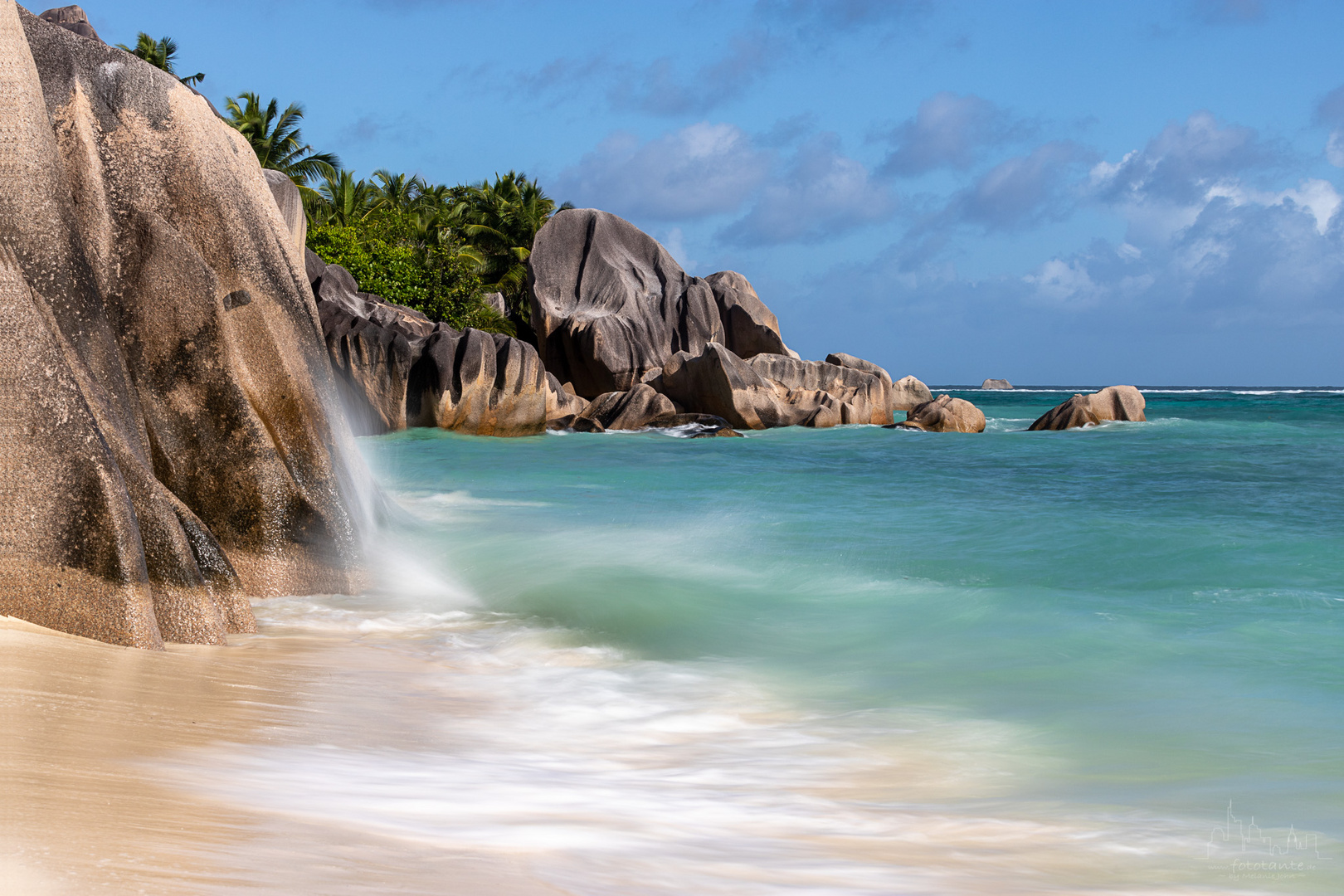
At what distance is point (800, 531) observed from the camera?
9906 mm

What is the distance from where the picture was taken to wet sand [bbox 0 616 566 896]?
1779 millimetres

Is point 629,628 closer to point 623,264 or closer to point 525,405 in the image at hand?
point 525,405

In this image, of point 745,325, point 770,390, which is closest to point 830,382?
point 770,390

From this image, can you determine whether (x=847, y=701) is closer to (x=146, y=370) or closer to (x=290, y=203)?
(x=146, y=370)

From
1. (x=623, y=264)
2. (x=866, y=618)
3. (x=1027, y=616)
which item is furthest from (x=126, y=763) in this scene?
(x=623, y=264)

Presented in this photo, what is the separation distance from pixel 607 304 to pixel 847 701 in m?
28.7

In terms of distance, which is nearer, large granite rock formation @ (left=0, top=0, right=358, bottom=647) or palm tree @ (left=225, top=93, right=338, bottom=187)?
large granite rock formation @ (left=0, top=0, right=358, bottom=647)

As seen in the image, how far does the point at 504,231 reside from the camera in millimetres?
41375

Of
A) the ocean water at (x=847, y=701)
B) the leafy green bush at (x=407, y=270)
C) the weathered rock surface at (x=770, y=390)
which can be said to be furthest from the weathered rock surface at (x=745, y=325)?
the ocean water at (x=847, y=701)

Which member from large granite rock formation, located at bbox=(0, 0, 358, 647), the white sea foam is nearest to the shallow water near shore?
the white sea foam

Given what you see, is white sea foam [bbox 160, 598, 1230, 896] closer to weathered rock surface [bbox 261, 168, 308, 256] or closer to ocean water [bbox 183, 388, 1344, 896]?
ocean water [bbox 183, 388, 1344, 896]

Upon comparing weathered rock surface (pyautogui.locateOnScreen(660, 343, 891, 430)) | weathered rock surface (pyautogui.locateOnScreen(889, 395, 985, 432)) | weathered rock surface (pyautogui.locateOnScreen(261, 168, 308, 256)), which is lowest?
weathered rock surface (pyautogui.locateOnScreen(889, 395, 985, 432))

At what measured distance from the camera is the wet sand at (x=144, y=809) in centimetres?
178

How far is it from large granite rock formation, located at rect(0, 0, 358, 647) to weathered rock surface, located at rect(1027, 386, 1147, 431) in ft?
85.5
